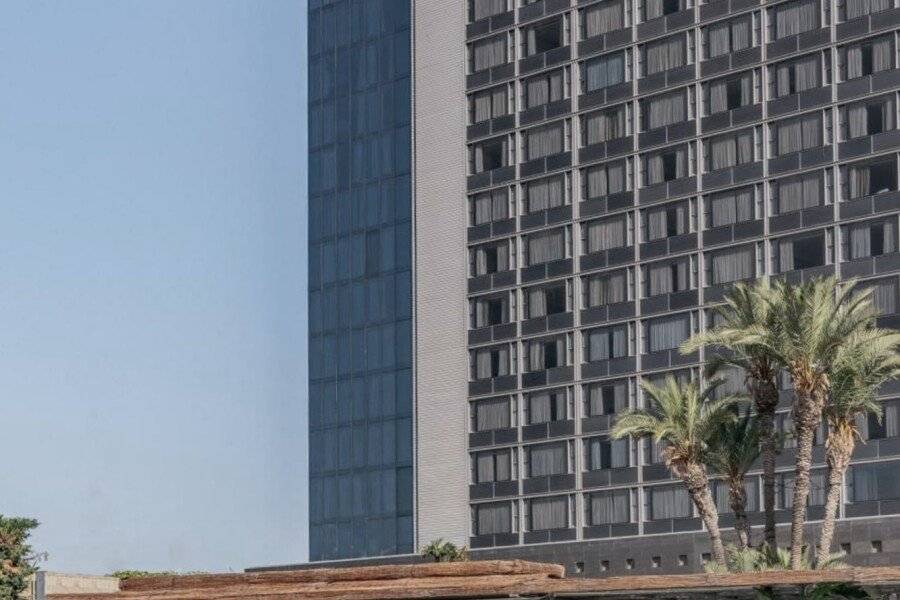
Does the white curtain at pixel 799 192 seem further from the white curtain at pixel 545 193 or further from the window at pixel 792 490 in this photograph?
the white curtain at pixel 545 193

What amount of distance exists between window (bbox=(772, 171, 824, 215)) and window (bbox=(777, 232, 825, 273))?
183 cm

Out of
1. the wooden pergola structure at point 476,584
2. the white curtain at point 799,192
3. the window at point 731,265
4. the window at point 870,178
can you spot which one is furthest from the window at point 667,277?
the wooden pergola structure at point 476,584

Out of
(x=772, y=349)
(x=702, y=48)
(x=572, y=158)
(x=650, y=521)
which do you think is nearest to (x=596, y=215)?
(x=572, y=158)

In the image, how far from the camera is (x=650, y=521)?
108 metres

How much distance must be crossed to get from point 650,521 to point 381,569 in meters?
71.6

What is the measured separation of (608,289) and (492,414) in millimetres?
11878

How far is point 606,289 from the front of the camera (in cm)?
11269

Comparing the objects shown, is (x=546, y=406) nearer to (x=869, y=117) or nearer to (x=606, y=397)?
(x=606, y=397)

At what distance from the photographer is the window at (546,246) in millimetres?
115438

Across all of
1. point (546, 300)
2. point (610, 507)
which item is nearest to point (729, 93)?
point (546, 300)

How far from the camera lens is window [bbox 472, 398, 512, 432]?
117562mm

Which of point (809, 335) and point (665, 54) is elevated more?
point (665, 54)

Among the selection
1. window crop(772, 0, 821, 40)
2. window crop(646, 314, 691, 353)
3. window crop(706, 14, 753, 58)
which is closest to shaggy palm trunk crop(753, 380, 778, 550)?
window crop(646, 314, 691, 353)

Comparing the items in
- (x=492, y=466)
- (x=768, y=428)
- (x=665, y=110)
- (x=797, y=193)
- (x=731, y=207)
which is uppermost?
(x=665, y=110)
